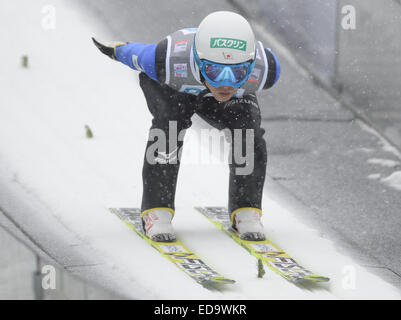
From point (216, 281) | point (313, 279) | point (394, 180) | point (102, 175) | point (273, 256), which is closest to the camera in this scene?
point (216, 281)

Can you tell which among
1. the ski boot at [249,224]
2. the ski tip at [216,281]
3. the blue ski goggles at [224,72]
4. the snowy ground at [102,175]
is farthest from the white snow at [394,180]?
the ski tip at [216,281]

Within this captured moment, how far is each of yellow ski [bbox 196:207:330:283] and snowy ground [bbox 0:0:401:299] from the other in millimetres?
61

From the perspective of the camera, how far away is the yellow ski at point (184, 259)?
5.39 meters

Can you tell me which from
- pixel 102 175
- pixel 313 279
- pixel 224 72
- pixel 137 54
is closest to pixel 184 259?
pixel 313 279

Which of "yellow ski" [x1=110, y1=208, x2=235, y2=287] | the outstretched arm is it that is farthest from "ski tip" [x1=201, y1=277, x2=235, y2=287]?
the outstretched arm

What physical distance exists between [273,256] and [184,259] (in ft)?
1.74

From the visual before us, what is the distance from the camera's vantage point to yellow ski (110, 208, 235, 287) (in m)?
5.39

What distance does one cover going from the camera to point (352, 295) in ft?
17.5

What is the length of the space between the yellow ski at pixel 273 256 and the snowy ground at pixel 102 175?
61mm

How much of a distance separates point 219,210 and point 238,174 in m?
0.74

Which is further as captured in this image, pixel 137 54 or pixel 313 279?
pixel 137 54

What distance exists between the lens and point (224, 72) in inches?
217

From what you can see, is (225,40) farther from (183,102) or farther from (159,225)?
(159,225)
